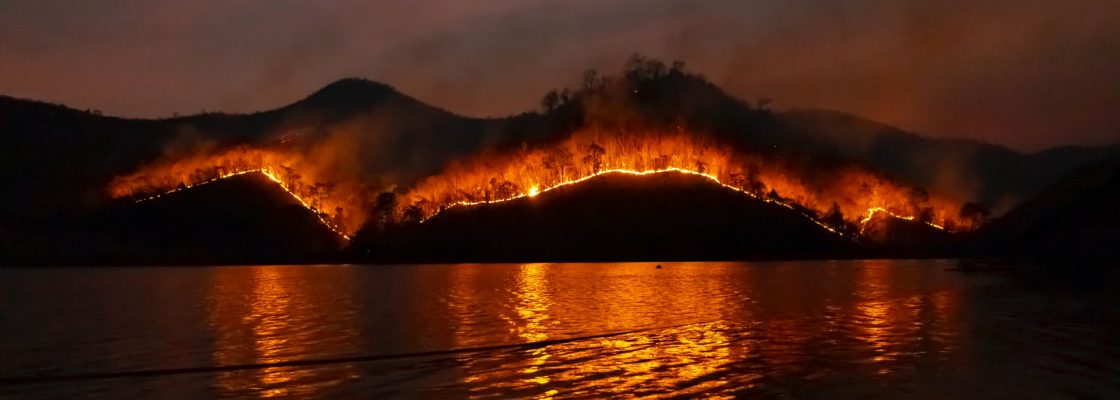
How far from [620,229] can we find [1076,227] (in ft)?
157

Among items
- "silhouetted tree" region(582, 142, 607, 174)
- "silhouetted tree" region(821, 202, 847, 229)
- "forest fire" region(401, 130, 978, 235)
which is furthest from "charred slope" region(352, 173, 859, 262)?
"silhouetted tree" region(821, 202, 847, 229)

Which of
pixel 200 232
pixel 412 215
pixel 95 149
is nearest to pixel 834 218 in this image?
pixel 412 215

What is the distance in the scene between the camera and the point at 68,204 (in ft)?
395

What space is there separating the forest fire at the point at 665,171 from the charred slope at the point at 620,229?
2.24 meters

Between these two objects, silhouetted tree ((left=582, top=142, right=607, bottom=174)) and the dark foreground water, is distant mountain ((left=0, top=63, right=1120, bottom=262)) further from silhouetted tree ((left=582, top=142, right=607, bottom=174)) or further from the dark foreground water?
the dark foreground water

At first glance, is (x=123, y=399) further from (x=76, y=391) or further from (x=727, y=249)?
(x=727, y=249)

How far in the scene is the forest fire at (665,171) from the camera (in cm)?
10644

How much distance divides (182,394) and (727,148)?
329 feet

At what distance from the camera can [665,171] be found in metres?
106

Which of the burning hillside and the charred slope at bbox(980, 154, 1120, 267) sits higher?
the burning hillside

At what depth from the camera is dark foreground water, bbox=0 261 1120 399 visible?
49.9 ft

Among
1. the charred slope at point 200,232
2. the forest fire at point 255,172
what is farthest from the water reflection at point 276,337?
the forest fire at point 255,172

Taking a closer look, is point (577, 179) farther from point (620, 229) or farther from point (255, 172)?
point (255, 172)

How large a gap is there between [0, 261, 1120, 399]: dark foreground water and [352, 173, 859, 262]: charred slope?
54.1 metres
